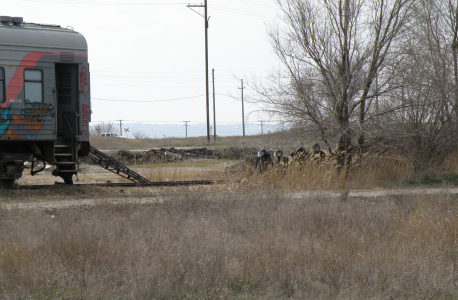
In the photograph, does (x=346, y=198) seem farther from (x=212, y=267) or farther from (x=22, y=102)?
(x=22, y=102)

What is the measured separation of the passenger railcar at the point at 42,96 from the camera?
10.3 m

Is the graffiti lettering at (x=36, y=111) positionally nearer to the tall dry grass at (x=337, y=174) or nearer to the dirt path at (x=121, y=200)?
the dirt path at (x=121, y=200)

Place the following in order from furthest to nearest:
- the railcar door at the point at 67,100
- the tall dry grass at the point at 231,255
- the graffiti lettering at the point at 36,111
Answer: the railcar door at the point at 67,100 < the graffiti lettering at the point at 36,111 < the tall dry grass at the point at 231,255

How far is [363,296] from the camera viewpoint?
4445 mm

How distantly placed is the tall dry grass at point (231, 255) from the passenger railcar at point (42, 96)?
3299mm

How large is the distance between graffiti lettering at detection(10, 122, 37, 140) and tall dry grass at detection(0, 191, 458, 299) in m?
3.15

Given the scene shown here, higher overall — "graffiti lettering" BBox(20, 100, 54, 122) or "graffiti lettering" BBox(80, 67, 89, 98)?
"graffiti lettering" BBox(80, 67, 89, 98)

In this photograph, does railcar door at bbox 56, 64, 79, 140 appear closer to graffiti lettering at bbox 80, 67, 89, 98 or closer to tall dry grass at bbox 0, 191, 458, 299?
graffiti lettering at bbox 80, 67, 89, 98

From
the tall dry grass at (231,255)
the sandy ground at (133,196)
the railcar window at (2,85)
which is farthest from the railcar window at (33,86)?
the tall dry grass at (231,255)

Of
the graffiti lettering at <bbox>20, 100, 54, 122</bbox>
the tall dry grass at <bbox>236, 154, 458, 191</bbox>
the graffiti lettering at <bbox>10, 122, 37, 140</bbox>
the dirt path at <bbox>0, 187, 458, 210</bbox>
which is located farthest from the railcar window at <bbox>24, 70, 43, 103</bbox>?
the tall dry grass at <bbox>236, 154, 458, 191</bbox>

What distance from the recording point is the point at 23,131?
10422mm

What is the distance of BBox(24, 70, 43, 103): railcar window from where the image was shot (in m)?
10.5

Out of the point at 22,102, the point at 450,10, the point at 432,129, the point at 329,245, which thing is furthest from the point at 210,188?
the point at 450,10

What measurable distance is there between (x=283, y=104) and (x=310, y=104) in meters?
0.86
